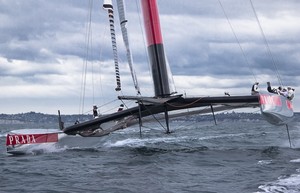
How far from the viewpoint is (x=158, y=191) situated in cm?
662

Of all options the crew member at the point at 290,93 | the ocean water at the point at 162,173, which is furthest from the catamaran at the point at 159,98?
the ocean water at the point at 162,173

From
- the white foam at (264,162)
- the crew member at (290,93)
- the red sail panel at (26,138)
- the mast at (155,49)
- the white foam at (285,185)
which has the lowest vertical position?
the white foam at (285,185)

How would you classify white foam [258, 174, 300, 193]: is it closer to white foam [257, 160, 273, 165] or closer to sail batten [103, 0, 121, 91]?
white foam [257, 160, 273, 165]

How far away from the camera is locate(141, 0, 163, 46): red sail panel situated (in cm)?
1228

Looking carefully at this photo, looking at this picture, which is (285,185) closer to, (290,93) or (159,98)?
(159,98)

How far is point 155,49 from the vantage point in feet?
40.1

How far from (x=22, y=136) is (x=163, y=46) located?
5.39m

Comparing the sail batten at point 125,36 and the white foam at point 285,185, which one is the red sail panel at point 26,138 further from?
the white foam at point 285,185

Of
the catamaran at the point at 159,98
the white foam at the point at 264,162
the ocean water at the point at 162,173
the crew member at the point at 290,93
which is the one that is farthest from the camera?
the crew member at the point at 290,93

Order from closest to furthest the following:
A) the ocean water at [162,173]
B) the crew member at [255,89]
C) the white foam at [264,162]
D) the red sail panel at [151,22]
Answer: the ocean water at [162,173]
the white foam at [264,162]
the red sail panel at [151,22]
the crew member at [255,89]

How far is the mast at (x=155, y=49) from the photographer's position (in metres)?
12.1

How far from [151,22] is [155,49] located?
0.81m

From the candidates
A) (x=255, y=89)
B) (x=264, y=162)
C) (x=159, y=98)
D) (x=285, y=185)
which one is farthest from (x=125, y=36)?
(x=285, y=185)

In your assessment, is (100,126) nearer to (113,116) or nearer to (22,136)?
(113,116)
